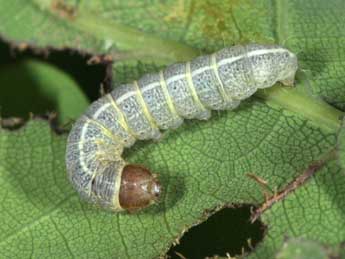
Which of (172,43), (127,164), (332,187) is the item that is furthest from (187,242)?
(172,43)

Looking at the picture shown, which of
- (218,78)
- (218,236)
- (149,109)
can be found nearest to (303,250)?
(218,236)

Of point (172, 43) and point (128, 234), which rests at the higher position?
point (172, 43)

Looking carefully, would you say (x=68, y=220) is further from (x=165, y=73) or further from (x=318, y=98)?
(x=318, y=98)

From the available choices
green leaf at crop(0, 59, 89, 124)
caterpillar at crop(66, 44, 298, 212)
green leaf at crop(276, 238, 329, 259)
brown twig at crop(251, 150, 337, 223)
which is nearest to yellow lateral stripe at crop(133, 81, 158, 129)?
caterpillar at crop(66, 44, 298, 212)

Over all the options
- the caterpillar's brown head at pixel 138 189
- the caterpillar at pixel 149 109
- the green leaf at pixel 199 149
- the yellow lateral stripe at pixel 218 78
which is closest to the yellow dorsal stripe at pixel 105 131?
the caterpillar at pixel 149 109

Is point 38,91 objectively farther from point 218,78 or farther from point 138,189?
point 218,78

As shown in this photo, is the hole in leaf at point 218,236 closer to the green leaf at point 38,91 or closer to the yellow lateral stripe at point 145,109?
the yellow lateral stripe at point 145,109
